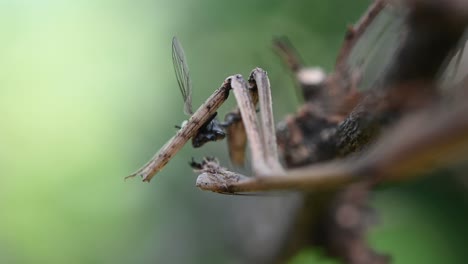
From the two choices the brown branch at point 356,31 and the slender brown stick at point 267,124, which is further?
the brown branch at point 356,31

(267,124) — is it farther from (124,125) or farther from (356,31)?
(124,125)

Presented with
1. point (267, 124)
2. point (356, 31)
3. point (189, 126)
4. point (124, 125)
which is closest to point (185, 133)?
point (189, 126)

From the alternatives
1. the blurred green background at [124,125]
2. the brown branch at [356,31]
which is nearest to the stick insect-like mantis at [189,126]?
the brown branch at [356,31]

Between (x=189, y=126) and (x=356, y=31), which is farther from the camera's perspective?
(x=356, y=31)

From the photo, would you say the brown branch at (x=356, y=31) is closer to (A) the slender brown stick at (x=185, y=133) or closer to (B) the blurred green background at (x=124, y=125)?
(A) the slender brown stick at (x=185, y=133)

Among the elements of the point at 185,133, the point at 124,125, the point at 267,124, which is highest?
the point at 124,125

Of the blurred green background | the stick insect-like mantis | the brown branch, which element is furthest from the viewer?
the blurred green background

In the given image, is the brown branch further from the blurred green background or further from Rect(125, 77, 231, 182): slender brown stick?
the blurred green background

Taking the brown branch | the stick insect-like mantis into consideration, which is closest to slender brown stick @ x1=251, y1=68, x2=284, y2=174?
the stick insect-like mantis
